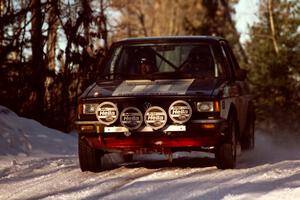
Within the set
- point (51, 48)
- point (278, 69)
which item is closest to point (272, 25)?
point (278, 69)

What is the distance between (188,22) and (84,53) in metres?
31.7

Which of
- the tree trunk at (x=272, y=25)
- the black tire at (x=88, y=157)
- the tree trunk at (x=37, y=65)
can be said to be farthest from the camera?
the tree trunk at (x=272, y=25)

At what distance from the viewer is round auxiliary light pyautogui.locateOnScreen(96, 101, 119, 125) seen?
8672 millimetres

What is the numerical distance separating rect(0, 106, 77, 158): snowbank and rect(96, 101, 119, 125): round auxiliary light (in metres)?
3.05

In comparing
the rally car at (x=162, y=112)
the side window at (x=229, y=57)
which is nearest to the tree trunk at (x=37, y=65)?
the side window at (x=229, y=57)

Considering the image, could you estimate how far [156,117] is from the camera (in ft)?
28.1

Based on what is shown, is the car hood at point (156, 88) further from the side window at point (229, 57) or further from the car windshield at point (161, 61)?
the side window at point (229, 57)

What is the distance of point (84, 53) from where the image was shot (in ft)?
53.8

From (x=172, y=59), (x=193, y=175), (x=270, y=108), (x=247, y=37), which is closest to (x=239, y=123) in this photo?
(x=172, y=59)

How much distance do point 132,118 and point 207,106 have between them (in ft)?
2.98

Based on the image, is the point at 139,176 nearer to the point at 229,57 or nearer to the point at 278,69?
the point at 229,57

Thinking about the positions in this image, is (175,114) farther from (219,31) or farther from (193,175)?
(219,31)

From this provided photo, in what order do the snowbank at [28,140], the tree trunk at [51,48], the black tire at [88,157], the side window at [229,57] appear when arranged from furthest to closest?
the tree trunk at [51,48] → the snowbank at [28,140] → the side window at [229,57] → the black tire at [88,157]

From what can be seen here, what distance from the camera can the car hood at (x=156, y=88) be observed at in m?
8.71
